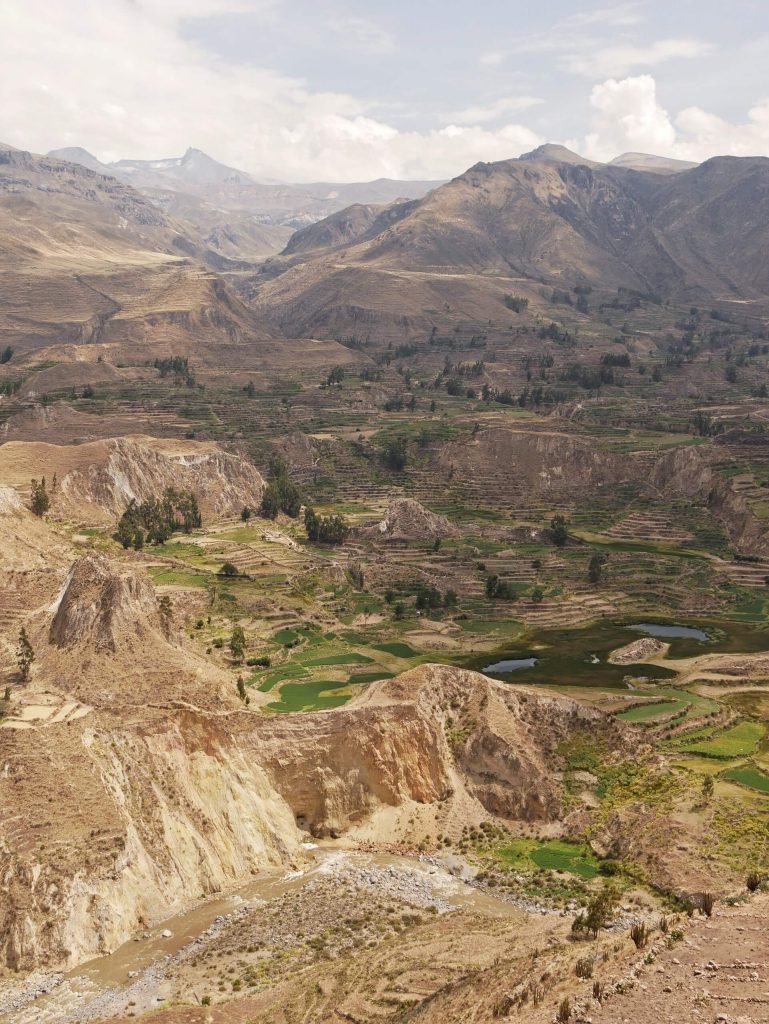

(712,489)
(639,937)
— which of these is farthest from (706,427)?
(639,937)

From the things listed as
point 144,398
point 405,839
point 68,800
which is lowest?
point 405,839

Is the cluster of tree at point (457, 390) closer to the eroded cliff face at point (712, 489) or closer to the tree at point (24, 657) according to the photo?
the eroded cliff face at point (712, 489)

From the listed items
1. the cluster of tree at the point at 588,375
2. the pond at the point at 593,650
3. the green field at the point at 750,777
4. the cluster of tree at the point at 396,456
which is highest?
the cluster of tree at the point at 588,375

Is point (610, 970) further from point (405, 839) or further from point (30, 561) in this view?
point (30, 561)

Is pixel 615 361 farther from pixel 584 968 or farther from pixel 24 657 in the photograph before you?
pixel 584 968

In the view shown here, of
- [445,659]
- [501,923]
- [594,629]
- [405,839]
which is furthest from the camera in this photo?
[594,629]

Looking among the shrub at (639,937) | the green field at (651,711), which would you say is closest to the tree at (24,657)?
the green field at (651,711)

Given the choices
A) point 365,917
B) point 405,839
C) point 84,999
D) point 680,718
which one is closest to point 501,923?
point 365,917
